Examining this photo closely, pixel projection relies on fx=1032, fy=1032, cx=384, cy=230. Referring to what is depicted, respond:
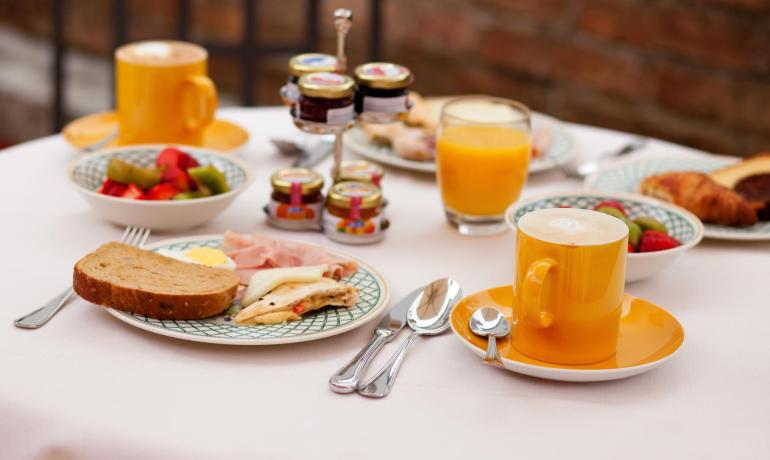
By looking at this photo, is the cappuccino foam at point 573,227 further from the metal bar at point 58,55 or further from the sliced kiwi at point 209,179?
the metal bar at point 58,55

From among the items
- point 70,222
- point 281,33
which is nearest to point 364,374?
point 70,222

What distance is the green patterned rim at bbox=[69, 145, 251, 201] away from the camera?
1.39 meters

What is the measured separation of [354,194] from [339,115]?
0.10 metres

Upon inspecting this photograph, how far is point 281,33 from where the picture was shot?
12.1 ft

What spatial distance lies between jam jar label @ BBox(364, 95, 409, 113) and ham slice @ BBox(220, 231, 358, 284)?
9.5 inches

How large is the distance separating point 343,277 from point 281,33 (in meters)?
2.63

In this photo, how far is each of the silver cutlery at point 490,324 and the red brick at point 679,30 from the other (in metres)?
1.77

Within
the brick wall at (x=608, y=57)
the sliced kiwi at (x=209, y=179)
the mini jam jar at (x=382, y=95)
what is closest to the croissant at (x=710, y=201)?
the mini jam jar at (x=382, y=95)

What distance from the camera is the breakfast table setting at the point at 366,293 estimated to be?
0.91 meters

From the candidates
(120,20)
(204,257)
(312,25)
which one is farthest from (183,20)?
(204,257)

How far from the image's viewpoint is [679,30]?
2.67 m

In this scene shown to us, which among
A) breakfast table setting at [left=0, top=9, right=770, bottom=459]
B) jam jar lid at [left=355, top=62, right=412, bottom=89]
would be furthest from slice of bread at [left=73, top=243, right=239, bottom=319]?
jam jar lid at [left=355, top=62, right=412, bottom=89]

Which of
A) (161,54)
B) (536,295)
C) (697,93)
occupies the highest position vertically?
(161,54)

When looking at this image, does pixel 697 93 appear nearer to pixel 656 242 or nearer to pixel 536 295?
pixel 656 242
